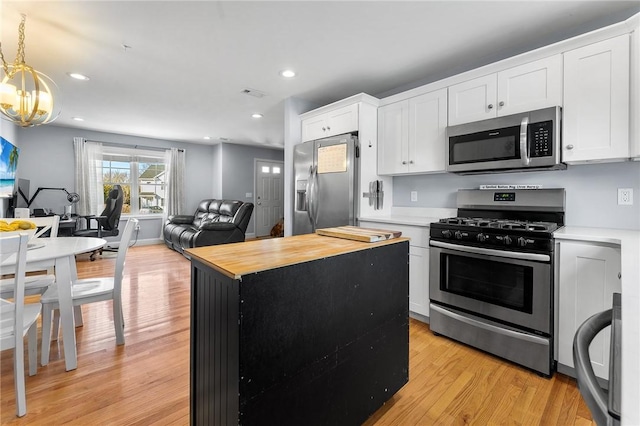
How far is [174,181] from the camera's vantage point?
688 centimetres

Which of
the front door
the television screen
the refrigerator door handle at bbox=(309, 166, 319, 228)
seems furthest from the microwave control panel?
A: the front door

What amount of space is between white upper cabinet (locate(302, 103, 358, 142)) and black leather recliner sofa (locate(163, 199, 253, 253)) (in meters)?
2.34

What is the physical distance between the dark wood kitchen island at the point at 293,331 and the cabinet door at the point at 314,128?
2257mm

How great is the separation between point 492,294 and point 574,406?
28.5 inches

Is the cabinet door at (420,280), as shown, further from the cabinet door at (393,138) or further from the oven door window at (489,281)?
the cabinet door at (393,138)

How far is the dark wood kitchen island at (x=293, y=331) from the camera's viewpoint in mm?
1021

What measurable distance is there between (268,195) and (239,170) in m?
1.07

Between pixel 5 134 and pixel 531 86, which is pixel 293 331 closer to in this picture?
pixel 531 86

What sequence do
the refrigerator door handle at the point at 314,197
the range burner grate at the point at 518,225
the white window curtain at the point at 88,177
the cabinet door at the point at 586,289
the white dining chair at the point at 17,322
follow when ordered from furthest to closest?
the white window curtain at the point at 88,177 < the refrigerator door handle at the point at 314,197 < the range burner grate at the point at 518,225 < the cabinet door at the point at 586,289 < the white dining chair at the point at 17,322

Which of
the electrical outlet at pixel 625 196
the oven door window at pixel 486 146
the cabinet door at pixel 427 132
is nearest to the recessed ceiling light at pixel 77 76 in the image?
the cabinet door at pixel 427 132

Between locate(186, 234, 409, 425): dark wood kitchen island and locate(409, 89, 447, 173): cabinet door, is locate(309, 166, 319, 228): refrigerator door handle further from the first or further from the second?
locate(186, 234, 409, 425): dark wood kitchen island

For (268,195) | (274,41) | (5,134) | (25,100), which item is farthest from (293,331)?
(268,195)

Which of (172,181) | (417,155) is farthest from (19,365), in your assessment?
(172,181)

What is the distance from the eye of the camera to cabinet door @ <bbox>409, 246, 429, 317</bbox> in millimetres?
2607
